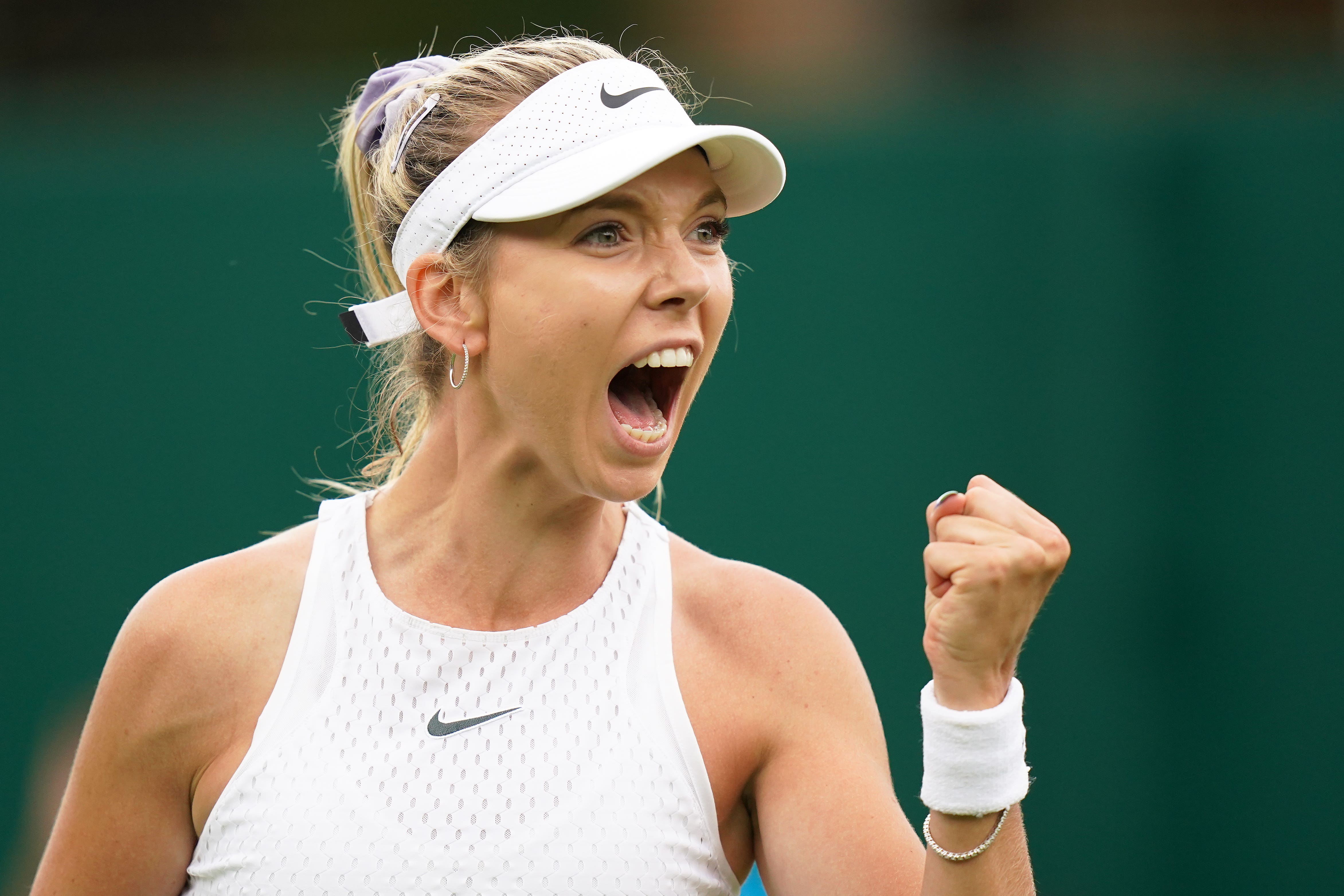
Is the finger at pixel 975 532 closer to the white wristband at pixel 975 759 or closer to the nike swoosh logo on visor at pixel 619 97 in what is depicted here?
the white wristband at pixel 975 759

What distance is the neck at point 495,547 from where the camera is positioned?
2062mm

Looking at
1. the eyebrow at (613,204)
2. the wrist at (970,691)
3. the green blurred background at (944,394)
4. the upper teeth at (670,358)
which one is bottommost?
the green blurred background at (944,394)

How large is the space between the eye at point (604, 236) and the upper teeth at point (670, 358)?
166 mm

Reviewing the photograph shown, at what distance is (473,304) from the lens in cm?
201

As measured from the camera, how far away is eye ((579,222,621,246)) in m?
1.93

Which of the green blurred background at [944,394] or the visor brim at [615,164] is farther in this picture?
the green blurred background at [944,394]

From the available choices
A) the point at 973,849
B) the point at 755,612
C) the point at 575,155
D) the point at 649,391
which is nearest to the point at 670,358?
the point at 649,391

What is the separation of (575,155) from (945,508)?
72cm

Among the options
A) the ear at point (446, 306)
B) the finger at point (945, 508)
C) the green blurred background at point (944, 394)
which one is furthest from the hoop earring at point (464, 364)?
the green blurred background at point (944, 394)

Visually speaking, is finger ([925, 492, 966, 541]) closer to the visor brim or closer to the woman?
the woman

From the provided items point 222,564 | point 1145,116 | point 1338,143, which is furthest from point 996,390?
point 222,564

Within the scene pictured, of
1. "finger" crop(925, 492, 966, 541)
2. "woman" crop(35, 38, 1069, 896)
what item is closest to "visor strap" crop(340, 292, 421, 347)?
"woman" crop(35, 38, 1069, 896)

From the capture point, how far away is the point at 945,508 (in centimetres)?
171

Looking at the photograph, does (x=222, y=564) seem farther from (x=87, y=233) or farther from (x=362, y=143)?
(x=87, y=233)
